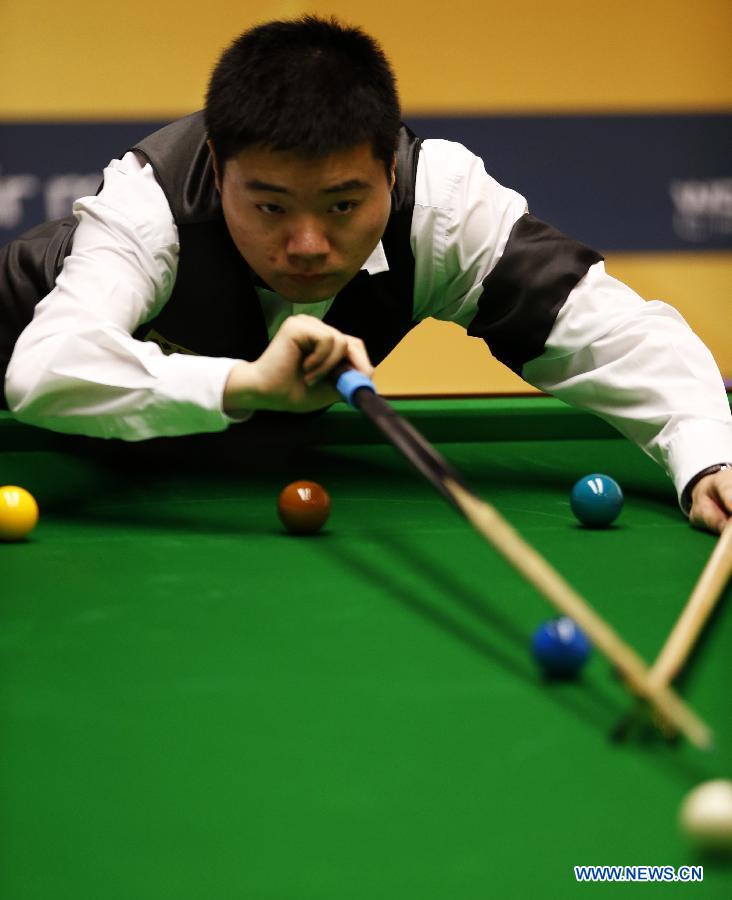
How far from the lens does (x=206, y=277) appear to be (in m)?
2.44

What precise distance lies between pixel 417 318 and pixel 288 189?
2.17 feet

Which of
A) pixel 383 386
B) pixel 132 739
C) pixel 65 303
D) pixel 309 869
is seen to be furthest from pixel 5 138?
pixel 309 869

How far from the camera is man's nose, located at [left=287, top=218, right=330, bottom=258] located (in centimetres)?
215

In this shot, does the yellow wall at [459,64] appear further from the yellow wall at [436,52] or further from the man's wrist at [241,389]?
the man's wrist at [241,389]

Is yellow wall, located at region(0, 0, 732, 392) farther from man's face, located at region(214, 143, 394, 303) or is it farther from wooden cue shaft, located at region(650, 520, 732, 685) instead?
wooden cue shaft, located at region(650, 520, 732, 685)

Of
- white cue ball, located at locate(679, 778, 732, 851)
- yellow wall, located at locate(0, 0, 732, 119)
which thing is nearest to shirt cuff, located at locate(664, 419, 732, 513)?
white cue ball, located at locate(679, 778, 732, 851)

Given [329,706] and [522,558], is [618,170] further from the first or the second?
[329,706]

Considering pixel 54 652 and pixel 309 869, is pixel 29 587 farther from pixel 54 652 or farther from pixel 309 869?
pixel 309 869

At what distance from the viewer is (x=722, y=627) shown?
160cm

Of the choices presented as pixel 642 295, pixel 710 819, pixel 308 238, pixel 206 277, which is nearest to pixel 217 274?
pixel 206 277

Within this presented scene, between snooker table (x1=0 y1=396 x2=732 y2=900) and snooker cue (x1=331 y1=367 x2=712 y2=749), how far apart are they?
0.03m

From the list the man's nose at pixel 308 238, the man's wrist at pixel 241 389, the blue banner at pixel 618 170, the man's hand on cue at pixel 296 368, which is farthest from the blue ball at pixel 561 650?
the blue banner at pixel 618 170

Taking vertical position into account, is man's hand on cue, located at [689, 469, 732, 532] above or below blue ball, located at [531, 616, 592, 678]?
below

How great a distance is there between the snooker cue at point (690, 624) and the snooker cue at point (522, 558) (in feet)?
0.07
